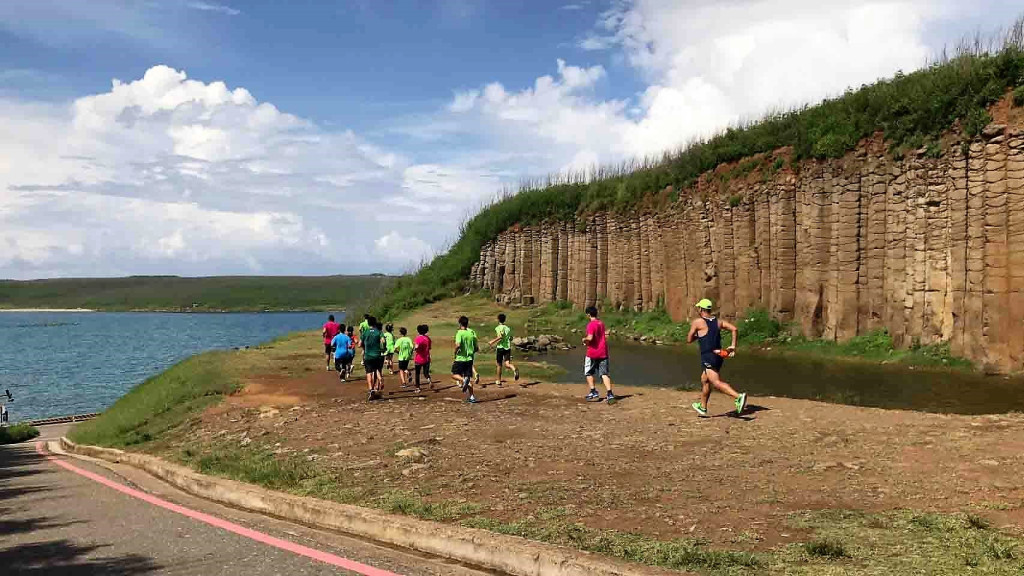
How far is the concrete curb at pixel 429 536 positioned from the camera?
566cm

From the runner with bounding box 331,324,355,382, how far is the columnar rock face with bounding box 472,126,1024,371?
50.6ft

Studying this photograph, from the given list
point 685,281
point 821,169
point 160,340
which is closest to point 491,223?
point 685,281

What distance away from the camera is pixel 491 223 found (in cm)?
5325

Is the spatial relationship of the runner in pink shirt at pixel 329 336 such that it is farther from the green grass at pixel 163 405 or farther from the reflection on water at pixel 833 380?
the reflection on water at pixel 833 380

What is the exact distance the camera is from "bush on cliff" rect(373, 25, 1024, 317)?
22.5 meters

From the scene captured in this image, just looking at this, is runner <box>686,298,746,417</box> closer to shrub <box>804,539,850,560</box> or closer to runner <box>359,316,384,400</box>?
shrub <box>804,539,850,560</box>

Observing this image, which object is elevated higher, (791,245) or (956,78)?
(956,78)

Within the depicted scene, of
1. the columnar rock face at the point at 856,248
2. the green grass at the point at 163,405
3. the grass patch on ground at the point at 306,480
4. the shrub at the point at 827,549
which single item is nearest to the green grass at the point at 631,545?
the shrub at the point at 827,549

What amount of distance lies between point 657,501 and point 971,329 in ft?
54.8

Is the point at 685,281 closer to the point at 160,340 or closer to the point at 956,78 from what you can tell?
the point at 956,78

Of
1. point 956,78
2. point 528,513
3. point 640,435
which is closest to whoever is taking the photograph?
point 528,513

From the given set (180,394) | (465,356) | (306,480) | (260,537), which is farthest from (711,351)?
(180,394)

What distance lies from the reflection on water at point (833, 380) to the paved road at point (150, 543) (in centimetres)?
1241

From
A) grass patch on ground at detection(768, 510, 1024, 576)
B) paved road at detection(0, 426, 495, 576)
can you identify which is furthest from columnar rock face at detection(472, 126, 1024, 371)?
paved road at detection(0, 426, 495, 576)
